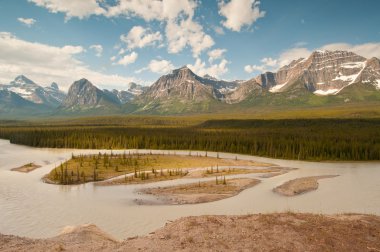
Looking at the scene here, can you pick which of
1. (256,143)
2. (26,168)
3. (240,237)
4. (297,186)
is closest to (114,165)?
(26,168)

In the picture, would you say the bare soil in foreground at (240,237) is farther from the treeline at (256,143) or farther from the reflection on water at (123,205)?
the treeline at (256,143)

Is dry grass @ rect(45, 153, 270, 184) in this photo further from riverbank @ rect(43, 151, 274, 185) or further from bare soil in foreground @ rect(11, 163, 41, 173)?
bare soil in foreground @ rect(11, 163, 41, 173)

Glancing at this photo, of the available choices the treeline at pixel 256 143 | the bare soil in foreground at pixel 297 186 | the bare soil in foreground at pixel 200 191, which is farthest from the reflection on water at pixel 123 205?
the treeline at pixel 256 143

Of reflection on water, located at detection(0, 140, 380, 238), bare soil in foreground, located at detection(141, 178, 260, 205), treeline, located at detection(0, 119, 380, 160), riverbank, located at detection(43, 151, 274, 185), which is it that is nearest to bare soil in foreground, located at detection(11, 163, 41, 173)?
riverbank, located at detection(43, 151, 274, 185)

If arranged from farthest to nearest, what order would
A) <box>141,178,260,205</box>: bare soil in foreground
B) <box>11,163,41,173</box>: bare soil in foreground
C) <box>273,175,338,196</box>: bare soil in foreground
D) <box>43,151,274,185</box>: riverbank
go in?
<box>11,163,41,173</box>: bare soil in foreground
<box>43,151,274,185</box>: riverbank
<box>273,175,338,196</box>: bare soil in foreground
<box>141,178,260,205</box>: bare soil in foreground

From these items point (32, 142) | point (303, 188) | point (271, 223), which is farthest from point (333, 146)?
point (32, 142)
